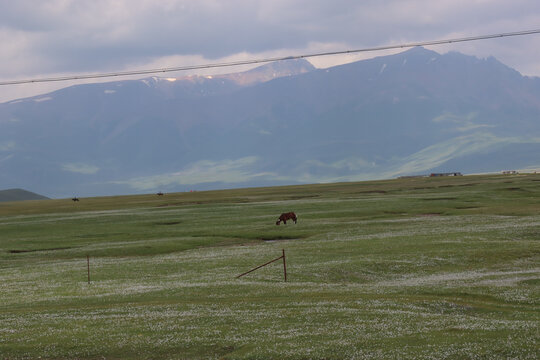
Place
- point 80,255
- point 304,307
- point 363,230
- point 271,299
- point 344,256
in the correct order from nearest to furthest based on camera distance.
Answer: point 304,307, point 271,299, point 344,256, point 80,255, point 363,230

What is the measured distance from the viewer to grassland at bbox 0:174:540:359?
91.4 feet

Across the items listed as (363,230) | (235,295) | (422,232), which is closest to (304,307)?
(235,295)

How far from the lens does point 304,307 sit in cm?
3575

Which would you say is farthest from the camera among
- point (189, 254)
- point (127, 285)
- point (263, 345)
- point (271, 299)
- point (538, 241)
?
point (189, 254)

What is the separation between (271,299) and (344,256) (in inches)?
806

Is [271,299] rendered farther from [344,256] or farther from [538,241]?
[538,241]

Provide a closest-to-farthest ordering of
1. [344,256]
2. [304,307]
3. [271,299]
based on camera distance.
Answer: [304,307] → [271,299] → [344,256]

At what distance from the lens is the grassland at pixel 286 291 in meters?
27.9

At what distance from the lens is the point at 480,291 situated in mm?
40094

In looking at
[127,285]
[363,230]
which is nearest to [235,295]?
[127,285]

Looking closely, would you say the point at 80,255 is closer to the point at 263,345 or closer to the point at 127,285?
the point at 127,285

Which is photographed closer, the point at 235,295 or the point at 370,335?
the point at 370,335

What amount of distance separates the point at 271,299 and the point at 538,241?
110ft

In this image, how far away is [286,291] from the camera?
42.0 metres
